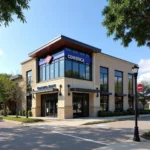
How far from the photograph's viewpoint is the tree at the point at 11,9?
7568 mm

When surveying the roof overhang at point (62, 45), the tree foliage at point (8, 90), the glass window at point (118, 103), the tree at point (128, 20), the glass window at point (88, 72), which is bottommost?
the glass window at point (118, 103)

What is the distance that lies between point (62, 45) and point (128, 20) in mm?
16300

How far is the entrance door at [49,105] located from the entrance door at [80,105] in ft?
8.24

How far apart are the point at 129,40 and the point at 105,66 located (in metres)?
19.2

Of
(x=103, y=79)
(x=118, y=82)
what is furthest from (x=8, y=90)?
(x=118, y=82)

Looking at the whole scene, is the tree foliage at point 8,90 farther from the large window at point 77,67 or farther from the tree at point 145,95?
the tree at point 145,95

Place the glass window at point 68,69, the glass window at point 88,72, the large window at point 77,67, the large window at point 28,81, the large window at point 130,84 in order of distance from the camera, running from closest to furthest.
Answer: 1. the glass window at point 68,69
2. the large window at point 77,67
3. the glass window at point 88,72
4. the large window at point 28,81
5. the large window at point 130,84

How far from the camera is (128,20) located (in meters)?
11.7

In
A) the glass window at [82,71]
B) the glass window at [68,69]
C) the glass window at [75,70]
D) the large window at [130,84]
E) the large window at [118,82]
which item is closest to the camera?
the glass window at [68,69]

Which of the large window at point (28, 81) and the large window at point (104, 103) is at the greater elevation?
the large window at point (28, 81)

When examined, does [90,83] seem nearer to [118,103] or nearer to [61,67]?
[61,67]

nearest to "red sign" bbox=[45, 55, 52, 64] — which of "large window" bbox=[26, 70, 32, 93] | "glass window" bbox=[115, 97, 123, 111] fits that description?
"large window" bbox=[26, 70, 32, 93]

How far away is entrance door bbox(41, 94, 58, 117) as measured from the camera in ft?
97.3

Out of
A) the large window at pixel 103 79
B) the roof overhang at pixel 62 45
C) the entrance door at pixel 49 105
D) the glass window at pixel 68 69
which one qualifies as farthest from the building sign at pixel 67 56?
the entrance door at pixel 49 105
